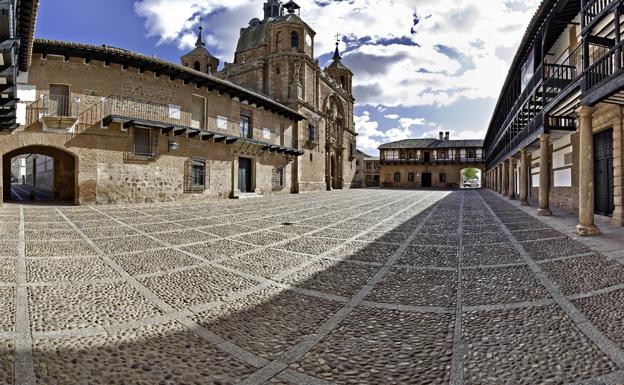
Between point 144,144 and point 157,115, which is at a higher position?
point 157,115

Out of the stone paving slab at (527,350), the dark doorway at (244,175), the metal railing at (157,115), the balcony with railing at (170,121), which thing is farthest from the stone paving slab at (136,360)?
the dark doorway at (244,175)

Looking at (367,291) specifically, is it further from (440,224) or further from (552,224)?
(552,224)

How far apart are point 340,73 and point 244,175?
25208 mm

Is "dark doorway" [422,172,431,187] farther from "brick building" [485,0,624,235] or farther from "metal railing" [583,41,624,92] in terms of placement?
"metal railing" [583,41,624,92]

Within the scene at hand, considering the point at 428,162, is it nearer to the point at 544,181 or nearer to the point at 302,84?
the point at 302,84

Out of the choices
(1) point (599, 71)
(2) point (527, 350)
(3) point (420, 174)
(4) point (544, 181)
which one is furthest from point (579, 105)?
(3) point (420, 174)

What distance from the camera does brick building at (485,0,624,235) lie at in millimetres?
6393

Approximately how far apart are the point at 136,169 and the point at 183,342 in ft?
47.5

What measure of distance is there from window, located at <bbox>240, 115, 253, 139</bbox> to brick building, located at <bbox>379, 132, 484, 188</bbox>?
31401 millimetres

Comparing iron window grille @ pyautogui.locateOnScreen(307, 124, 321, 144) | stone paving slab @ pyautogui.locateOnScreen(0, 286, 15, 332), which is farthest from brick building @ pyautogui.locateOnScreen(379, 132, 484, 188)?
stone paving slab @ pyautogui.locateOnScreen(0, 286, 15, 332)

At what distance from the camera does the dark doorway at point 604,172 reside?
8.39 metres

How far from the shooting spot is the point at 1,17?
4.34 m

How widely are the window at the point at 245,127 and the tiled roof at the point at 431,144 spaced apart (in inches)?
1266

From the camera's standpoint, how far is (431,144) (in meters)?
48.5
